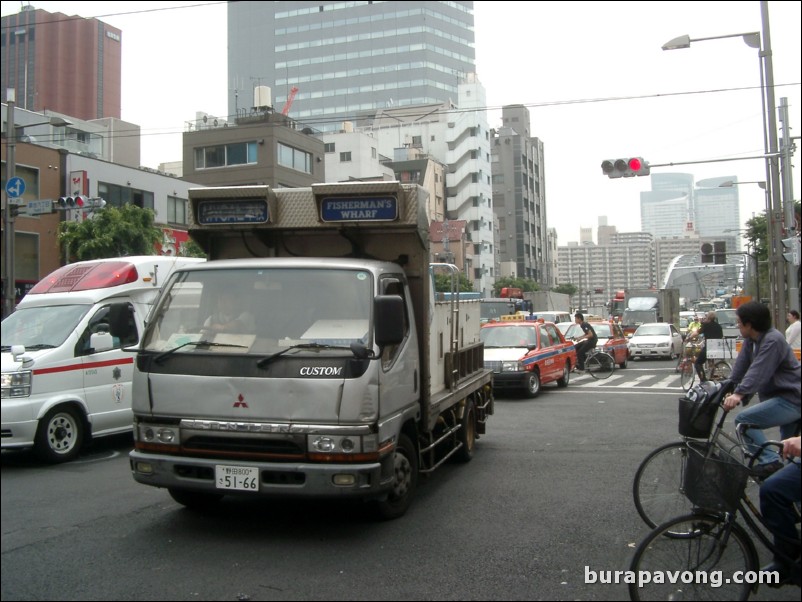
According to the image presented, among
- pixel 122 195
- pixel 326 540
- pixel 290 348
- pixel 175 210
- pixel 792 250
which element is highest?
pixel 122 195

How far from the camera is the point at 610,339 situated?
26.0 metres

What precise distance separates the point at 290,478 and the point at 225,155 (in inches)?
1748

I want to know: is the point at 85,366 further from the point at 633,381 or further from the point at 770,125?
the point at 770,125

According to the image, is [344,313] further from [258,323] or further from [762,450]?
[762,450]

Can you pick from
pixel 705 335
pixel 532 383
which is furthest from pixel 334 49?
pixel 705 335

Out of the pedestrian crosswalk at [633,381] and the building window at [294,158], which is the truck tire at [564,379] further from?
the building window at [294,158]

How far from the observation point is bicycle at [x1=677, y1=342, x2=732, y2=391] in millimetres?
17047

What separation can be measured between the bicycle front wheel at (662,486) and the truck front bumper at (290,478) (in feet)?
7.14

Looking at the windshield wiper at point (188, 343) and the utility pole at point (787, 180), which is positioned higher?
the utility pole at point (787, 180)

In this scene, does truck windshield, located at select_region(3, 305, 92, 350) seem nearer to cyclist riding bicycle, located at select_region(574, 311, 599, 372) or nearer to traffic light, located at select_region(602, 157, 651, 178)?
traffic light, located at select_region(602, 157, 651, 178)

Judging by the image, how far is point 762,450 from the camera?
15.7 feet

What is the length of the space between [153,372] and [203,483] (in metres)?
0.98

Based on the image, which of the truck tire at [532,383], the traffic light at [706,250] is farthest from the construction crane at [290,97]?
the traffic light at [706,250]

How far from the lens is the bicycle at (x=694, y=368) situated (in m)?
17.0
